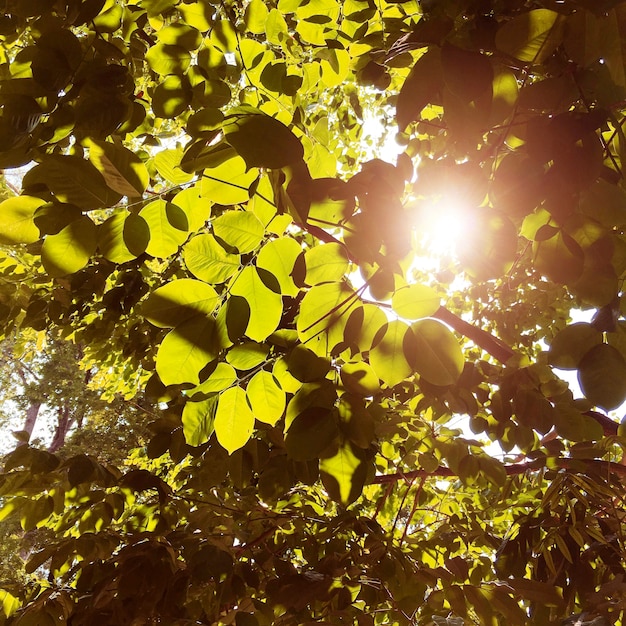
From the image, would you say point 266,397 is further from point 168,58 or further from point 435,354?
point 168,58

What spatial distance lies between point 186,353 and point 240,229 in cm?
25

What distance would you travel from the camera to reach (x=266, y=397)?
1.06m

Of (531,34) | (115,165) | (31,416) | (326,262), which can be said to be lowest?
(115,165)

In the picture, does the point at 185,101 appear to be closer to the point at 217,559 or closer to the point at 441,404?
the point at 441,404

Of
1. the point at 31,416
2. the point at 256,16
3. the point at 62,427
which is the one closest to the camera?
the point at 256,16

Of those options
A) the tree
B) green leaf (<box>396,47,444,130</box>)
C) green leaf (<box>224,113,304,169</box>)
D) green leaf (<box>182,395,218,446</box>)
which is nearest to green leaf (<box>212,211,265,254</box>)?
the tree

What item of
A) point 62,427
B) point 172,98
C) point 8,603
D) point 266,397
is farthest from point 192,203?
point 62,427

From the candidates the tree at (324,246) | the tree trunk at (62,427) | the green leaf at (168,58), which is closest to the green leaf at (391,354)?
the tree at (324,246)

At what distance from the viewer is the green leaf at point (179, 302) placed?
0.84m

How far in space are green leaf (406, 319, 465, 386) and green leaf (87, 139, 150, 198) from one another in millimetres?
578

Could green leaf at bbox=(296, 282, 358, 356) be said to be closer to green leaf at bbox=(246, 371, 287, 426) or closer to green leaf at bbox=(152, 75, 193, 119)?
green leaf at bbox=(246, 371, 287, 426)

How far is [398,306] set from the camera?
2.91 ft

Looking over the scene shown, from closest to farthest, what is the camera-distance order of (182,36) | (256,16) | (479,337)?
(182,36), (256,16), (479,337)

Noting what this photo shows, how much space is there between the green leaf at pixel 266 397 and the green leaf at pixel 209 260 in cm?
28
